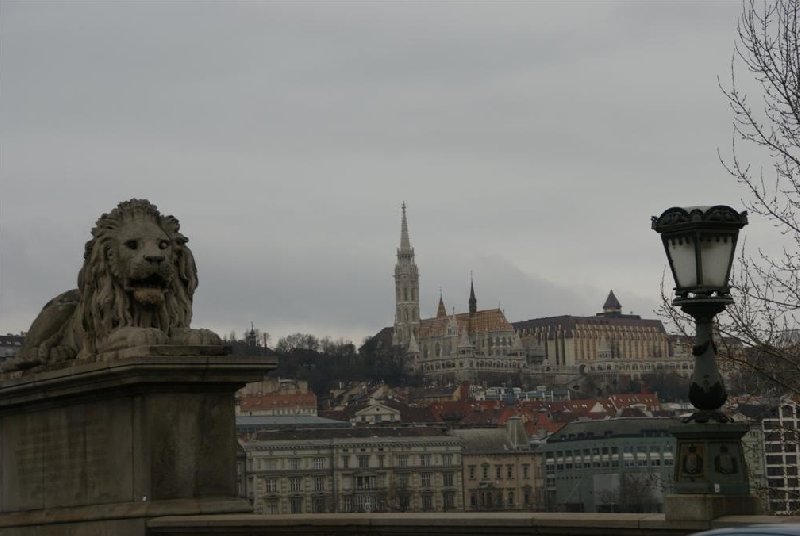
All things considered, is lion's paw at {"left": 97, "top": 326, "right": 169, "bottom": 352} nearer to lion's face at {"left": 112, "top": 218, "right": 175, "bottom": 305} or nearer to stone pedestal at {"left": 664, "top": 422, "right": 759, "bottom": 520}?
lion's face at {"left": 112, "top": 218, "right": 175, "bottom": 305}

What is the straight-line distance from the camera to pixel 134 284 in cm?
1473

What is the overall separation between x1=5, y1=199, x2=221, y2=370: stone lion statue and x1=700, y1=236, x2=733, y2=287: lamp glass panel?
4525 mm

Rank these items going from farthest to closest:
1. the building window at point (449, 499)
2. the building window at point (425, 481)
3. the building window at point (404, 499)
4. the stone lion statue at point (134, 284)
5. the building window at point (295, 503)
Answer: the building window at point (425, 481) → the building window at point (449, 499) → the building window at point (295, 503) → the building window at point (404, 499) → the stone lion statue at point (134, 284)

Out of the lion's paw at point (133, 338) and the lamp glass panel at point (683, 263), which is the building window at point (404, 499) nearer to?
the lion's paw at point (133, 338)

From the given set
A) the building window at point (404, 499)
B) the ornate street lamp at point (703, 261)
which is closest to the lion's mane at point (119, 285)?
the ornate street lamp at point (703, 261)

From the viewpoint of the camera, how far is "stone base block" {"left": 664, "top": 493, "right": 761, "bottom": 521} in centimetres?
1010

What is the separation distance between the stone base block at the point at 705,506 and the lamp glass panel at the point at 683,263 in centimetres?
136

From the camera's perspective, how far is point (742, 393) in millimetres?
22312

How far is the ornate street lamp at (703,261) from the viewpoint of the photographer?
11.0 metres

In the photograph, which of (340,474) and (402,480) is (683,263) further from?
(402,480)

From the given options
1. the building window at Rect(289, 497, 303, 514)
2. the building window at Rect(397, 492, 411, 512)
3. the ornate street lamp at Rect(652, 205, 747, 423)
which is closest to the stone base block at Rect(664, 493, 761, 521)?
the ornate street lamp at Rect(652, 205, 747, 423)

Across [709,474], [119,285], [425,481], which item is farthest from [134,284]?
[425,481]

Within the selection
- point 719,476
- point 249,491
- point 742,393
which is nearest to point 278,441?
point 249,491

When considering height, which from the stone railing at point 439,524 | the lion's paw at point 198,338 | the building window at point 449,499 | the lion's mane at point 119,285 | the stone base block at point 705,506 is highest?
the lion's mane at point 119,285
